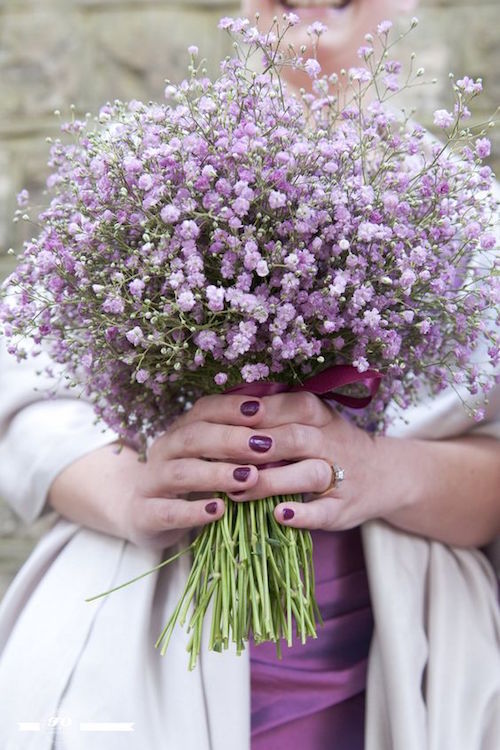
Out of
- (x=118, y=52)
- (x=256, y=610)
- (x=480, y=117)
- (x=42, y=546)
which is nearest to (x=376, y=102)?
(x=256, y=610)

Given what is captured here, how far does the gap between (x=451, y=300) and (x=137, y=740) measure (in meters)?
0.67

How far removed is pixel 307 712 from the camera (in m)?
1.28

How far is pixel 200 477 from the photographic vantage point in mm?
1155

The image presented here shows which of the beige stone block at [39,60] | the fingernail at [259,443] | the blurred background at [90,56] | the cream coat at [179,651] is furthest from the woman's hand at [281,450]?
the beige stone block at [39,60]

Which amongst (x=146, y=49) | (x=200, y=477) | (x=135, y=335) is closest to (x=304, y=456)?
(x=200, y=477)

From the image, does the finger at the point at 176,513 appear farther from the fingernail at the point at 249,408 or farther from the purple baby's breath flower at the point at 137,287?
the purple baby's breath flower at the point at 137,287

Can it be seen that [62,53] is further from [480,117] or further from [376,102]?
[376,102]

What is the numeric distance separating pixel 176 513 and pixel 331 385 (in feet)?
0.83

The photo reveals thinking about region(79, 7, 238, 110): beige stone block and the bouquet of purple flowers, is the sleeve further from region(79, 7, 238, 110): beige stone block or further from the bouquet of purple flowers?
region(79, 7, 238, 110): beige stone block

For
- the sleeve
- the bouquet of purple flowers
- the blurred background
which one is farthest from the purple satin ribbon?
the blurred background

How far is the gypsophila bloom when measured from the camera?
1.01m

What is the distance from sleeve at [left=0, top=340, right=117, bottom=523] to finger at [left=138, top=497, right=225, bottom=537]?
232mm

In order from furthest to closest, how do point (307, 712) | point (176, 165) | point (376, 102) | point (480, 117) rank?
point (480, 117) < point (307, 712) < point (376, 102) < point (176, 165)

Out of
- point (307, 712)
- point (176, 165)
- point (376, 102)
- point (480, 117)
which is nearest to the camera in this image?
point (176, 165)
